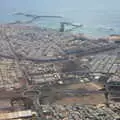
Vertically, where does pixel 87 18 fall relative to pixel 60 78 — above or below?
above

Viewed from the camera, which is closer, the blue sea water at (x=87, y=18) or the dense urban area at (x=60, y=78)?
the dense urban area at (x=60, y=78)

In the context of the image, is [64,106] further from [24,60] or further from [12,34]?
[12,34]

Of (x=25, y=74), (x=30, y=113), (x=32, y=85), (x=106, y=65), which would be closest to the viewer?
(x=30, y=113)

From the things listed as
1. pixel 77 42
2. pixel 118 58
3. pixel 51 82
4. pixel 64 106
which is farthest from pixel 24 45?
pixel 64 106

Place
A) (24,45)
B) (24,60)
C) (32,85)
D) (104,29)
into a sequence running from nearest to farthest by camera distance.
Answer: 1. (32,85)
2. (24,60)
3. (24,45)
4. (104,29)

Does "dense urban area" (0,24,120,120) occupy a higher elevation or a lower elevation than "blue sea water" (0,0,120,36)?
lower

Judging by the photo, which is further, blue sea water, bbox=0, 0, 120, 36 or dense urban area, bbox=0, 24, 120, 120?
blue sea water, bbox=0, 0, 120, 36

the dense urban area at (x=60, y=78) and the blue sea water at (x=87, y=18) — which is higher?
the blue sea water at (x=87, y=18)

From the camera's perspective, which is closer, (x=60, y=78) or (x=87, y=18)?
(x=60, y=78)
